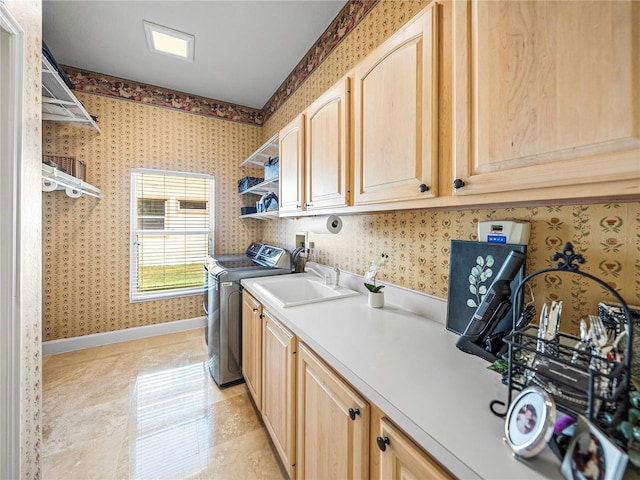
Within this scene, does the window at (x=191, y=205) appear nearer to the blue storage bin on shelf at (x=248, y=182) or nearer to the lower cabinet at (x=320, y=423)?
the blue storage bin on shelf at (x=248, y=182)

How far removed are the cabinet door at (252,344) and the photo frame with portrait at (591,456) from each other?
1432 mm

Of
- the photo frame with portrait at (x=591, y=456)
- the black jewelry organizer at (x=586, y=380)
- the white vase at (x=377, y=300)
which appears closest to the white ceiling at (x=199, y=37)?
the white vase at (x=377, y=300)

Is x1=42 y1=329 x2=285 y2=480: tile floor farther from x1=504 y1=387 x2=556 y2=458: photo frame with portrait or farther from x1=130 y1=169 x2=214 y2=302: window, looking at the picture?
x1=504 y1=387 x2=556 y2=458: photo frame with portrait

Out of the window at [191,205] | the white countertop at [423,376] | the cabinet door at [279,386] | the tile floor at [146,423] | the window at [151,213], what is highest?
the window at [191,205]

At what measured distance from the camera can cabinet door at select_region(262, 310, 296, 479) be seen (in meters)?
1.21

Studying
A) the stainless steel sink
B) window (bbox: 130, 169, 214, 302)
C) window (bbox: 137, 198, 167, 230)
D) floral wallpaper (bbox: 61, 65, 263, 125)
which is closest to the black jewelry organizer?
the stainless steel sink

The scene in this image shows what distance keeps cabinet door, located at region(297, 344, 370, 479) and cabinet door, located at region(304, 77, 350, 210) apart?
79 cm

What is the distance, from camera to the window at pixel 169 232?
3.10 meters

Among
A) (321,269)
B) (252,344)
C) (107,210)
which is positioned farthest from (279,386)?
(107,210)

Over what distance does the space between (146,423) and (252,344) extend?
0.90 metres

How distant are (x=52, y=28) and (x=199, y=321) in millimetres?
3103

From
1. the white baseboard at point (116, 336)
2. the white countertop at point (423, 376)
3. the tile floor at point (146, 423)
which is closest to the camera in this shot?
the white countertop at point (423, 376)

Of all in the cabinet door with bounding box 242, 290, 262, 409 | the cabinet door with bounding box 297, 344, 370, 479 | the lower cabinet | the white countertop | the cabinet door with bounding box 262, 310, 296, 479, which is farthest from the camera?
the cabinet door with bounding box 242, 290, 262, 409

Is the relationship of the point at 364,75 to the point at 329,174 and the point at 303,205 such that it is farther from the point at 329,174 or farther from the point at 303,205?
the point at 303,205
